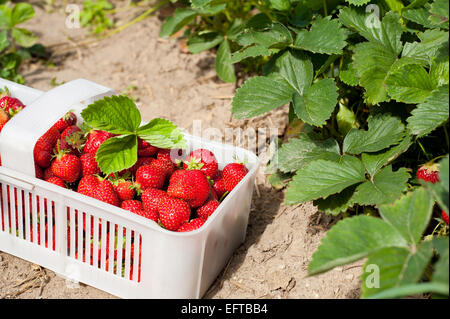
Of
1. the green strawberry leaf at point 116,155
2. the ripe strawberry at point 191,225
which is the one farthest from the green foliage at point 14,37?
the ripe strawberry at point 191,225

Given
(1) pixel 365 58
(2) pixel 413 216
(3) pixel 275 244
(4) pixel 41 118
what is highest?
(1) pixel 365 58

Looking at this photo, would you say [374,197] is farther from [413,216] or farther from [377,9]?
[377,9]

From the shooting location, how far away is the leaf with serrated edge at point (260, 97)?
4.83 feet

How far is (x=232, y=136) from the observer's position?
6.54 feet

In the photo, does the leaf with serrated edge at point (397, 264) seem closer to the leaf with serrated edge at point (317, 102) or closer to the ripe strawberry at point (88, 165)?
the leaf with serrated edge at point (317, 102)

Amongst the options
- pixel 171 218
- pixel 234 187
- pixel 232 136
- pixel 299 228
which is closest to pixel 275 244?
pixel 299 228

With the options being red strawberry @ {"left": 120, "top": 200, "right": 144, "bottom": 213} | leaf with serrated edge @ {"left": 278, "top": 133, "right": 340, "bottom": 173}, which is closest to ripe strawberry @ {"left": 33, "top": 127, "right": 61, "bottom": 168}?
red strawberry @ {"left": 120, "top": 200, "right": 144, "bottom": 213}

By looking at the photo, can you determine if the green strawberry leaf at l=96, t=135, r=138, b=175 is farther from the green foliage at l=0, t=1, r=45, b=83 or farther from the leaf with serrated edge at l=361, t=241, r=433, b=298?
the green foliage at l=0, t=1, r=45, b=83

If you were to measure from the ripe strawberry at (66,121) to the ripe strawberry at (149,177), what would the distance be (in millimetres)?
283

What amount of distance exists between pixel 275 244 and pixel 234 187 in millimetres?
209

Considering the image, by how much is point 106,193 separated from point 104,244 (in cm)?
12

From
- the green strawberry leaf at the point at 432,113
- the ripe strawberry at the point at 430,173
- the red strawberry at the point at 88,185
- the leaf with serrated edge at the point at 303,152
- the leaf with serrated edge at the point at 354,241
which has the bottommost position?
the red strawberry at the point at 88,185

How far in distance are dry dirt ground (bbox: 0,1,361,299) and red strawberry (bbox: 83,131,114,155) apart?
336mm

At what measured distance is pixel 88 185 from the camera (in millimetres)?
1464
